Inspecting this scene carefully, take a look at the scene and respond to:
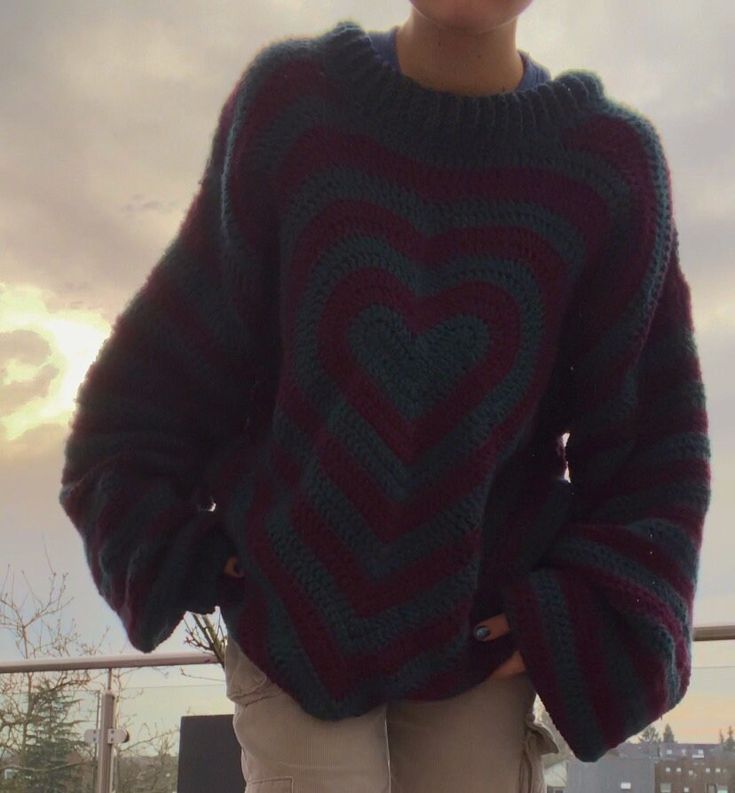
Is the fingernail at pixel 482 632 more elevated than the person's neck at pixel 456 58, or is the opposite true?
the person's neck at pixel 456 58

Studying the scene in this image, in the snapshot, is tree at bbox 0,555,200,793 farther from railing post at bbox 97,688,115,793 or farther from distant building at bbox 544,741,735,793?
distant building at bbox 544,741,735,793

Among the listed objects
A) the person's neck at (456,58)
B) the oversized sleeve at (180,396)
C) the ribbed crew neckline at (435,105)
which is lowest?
the oversized sleeve at (180,396)

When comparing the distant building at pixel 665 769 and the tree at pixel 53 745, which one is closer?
the distant building at pixel 665 769

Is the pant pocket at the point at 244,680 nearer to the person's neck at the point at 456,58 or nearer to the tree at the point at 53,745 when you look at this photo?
the person's neck at the point at 456,58

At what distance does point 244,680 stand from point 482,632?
236mm

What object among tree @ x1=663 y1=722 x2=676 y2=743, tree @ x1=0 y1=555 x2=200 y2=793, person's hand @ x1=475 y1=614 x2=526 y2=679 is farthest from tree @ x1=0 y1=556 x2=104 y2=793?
person's hand @ x1=475 y1=614 x2=526 y2=679

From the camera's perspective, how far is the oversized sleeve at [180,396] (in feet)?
3.40

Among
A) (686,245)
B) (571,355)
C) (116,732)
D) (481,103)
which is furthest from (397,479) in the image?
(116,732)

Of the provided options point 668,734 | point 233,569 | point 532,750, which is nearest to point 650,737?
point 668,734

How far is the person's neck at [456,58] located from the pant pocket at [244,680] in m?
0.62

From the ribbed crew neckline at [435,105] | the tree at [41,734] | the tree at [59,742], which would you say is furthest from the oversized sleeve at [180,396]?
the tree at [41,734]

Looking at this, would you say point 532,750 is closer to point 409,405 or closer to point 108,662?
point 409,405

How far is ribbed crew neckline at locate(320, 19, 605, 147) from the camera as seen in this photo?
3.54 ft

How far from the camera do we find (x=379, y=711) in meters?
1.01
